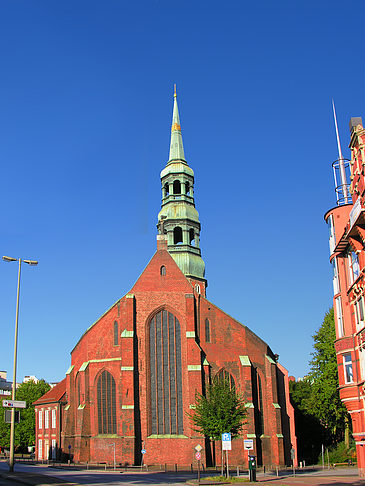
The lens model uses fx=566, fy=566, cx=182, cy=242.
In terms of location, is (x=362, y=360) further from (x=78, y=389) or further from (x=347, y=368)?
(x=78, y=389)

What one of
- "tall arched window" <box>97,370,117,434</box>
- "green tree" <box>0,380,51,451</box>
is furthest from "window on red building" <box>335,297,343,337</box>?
"green tree" <box>0,380,51,451</box>

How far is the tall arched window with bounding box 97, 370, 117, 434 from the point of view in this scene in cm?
→ 5044

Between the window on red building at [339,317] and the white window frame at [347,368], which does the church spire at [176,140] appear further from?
the white window frame at [347,368]

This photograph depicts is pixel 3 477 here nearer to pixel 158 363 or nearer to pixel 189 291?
pixel 158 363

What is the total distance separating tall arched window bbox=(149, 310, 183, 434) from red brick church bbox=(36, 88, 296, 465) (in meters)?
0.08

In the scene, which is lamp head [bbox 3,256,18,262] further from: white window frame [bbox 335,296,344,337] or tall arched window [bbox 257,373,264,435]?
tall arched window [bbox 257,373,264,435]

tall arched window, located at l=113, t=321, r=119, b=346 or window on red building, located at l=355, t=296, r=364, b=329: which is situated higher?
tall arched window, located at l=113, t=321, r=119, b=346

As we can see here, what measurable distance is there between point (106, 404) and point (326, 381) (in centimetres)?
1998

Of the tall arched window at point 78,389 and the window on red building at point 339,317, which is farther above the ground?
the window on red building at point 339,317

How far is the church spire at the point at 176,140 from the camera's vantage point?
242 ft

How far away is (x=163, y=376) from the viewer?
50.4m

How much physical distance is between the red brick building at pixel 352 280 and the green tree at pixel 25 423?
69880 millimetres

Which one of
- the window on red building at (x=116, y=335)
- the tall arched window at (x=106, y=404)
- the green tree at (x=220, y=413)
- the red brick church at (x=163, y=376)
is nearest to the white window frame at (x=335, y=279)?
the green tree at (x=220, y=413)

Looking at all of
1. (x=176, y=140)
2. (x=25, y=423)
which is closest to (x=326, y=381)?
(x=176, y=140)
